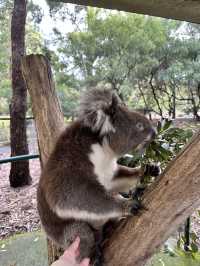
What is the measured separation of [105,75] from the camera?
5461mm

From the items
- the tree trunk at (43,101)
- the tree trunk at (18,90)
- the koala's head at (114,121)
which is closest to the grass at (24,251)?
the tree trunk at (43,101)

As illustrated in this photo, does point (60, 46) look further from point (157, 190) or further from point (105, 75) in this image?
point (157, 190)

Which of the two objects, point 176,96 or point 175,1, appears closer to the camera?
point 175,1

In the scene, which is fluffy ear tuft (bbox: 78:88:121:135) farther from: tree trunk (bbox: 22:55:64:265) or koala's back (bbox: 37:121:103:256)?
tree trunk (bbox: 22:55:64:265)

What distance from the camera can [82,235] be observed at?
118cm

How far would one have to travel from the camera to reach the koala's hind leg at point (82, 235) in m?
1.17

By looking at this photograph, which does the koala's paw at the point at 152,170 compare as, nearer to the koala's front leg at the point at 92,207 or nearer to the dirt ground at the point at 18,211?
the koala's front leg at the point at 92,207

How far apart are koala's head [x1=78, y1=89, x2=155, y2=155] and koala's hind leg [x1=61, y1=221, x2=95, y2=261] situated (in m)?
0.33

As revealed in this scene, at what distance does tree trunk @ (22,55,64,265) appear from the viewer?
1.53 metres

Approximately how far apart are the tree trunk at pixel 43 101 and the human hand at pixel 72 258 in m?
0.50

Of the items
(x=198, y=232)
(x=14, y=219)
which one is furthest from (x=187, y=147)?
(x=14, y=219)

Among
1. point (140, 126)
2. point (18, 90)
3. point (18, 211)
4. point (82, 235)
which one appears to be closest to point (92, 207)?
point (82, 235)

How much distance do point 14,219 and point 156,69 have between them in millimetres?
3448

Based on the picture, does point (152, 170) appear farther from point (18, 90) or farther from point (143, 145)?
point (18, 90)
